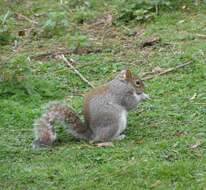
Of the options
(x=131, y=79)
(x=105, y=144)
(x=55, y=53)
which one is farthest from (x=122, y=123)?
(x=55, y=53)

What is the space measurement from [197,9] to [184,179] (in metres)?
4.64

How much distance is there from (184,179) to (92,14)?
4976 millimetres

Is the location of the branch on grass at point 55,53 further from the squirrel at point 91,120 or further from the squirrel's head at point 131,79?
the squirrel at point 91,120

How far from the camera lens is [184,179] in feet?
17.0

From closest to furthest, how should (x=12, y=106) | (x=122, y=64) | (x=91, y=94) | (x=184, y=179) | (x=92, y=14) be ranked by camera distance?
(x=184, y=179) → (x=91, y=94) → (x=12, y=106) → (x=122, y=64) → (x=92, y=14)

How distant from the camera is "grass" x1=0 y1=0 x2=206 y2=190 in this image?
5355mm

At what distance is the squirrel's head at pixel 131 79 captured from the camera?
6.42m

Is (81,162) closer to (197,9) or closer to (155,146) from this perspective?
(155,146)

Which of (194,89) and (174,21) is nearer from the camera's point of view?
(194,89)

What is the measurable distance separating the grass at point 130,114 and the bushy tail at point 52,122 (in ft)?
0.31

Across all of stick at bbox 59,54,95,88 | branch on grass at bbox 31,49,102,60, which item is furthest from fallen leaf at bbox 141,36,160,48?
stick at bbox 59,54,95,88

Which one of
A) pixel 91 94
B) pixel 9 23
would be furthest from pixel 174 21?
pixel 91 94

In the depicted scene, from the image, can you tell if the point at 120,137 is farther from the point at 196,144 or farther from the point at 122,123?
the point at 196,144

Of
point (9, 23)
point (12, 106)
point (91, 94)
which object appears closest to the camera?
point (91, 94)
